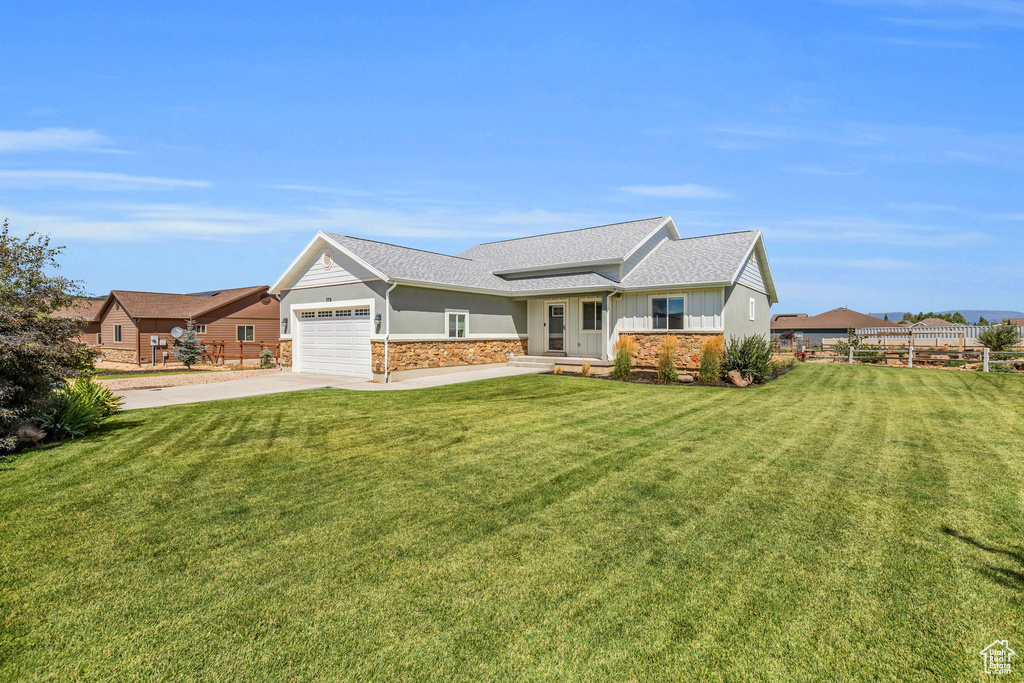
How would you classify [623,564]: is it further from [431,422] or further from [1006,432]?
[1006,432]

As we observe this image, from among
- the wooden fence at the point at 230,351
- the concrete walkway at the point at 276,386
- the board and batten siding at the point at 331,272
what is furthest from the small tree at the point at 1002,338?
the wooden fence at the point at 230,351

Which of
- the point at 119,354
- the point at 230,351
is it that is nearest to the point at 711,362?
the point at 230,351

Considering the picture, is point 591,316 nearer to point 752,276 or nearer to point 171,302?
point 752,276

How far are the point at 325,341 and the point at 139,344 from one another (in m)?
19.2

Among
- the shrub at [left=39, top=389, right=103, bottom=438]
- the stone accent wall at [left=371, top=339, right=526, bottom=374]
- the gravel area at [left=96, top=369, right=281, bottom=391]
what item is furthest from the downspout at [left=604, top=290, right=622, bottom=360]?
the shrub at [left=39, top=389, right=103, bottom=438]

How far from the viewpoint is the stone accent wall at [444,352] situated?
16328mm

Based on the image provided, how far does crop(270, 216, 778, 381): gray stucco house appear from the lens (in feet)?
54.7

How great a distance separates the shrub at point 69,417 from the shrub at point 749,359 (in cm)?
1552

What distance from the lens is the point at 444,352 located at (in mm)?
17984

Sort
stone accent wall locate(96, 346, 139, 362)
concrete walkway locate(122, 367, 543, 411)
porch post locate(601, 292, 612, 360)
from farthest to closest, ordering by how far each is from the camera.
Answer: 1. stone accent wall locate(96, 346, 139, 362)
2. porch post locate(601, 292, 612, 360)
3. concrete walkway locate(122, 367, 543, 411)

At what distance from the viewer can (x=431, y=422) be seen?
8859mm

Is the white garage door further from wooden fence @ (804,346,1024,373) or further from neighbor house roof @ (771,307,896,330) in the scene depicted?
neighbor house roof @ (771,307,896,330)

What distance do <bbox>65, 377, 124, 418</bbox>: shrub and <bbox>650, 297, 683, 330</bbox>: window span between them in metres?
15.8

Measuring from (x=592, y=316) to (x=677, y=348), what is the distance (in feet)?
13.0
